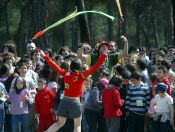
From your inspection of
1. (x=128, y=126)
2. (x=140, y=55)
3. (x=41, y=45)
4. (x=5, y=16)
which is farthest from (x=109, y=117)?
(x=5, y=16)

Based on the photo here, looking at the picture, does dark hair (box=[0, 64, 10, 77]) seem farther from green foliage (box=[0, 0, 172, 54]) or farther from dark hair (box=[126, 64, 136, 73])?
green foliage (box=[0, 0, 172, 54])

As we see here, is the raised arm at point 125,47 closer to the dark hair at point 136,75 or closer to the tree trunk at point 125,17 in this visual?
the dark hair at point 136,75

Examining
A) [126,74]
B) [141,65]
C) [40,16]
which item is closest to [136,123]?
[126,74]

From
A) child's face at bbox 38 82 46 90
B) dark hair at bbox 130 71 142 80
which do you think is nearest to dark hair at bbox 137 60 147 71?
dark hair at bbox 130 71 142 80

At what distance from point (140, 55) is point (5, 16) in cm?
3434

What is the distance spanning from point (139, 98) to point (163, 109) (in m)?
0.71

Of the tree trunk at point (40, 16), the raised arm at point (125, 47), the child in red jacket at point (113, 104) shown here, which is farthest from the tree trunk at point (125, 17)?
the child in red jacket at point (113, 104)

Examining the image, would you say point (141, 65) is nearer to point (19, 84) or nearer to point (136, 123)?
point (136, 123)

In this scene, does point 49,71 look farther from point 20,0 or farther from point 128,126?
point 20,0

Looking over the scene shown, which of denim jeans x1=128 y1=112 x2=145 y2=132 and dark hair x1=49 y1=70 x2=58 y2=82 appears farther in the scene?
dark hair x1=49 y1=70 x2=58 y2=82

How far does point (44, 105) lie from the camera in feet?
43.5

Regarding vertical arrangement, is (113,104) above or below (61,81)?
below

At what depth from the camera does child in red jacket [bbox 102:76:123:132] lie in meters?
12.8

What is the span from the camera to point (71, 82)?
471 inches
